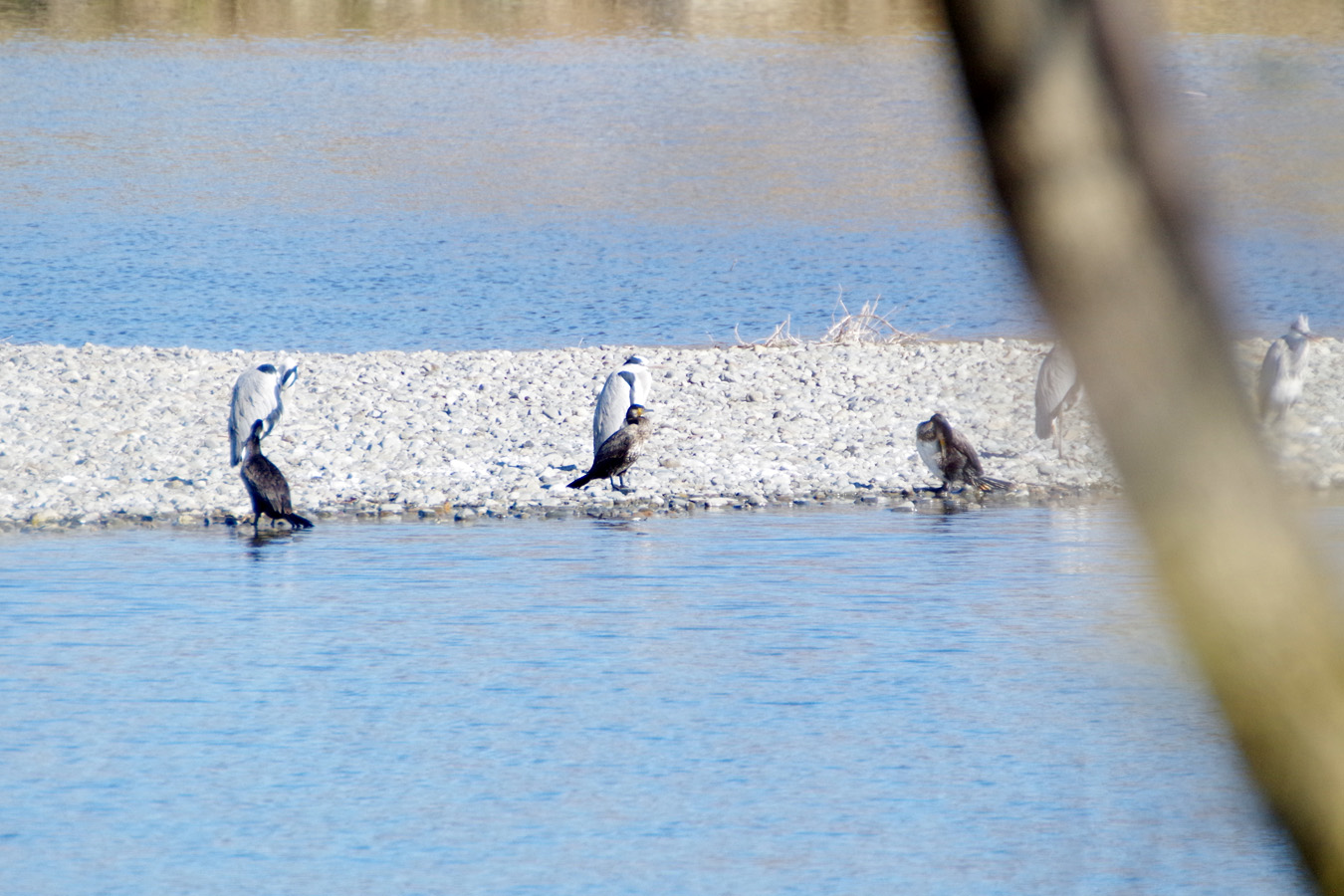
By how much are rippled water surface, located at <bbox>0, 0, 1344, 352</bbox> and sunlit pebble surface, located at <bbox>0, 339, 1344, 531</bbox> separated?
3.36 meters

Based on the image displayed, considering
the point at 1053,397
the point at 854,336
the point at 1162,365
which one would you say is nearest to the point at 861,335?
the point at 854,336

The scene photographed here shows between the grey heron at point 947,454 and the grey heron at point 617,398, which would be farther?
the grey heron at point 617,398

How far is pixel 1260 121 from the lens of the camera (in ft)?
5.15

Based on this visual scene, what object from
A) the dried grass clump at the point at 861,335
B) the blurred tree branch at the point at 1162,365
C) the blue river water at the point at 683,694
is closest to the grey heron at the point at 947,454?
the blue river water at the point at 683,694

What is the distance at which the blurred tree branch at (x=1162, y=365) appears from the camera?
1258 mm

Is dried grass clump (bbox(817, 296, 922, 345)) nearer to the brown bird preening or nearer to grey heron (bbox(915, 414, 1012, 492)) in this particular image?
grey heron (bbox(915, 414, 1012, 492))

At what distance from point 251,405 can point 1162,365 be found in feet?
41.5

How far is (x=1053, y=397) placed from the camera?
1248cm

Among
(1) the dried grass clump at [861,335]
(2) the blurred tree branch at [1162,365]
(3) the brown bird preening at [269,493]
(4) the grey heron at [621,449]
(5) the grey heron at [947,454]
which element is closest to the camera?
(2) the blurred tree branch at [1162,365]

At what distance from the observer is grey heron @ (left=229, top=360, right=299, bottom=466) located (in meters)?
13.2

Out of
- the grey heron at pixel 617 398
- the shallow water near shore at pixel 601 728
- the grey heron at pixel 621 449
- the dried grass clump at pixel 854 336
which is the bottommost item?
the shallow water near shore at pixel 601 728

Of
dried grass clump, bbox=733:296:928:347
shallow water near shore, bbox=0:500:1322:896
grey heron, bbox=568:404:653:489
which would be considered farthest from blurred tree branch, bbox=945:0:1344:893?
dried grass clump, bbox=733:296:928:347

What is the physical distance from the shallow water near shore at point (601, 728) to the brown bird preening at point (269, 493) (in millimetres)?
1017

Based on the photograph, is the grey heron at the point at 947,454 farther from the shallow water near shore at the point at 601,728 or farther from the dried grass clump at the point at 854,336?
the dried grass clump at the point at 854,336
